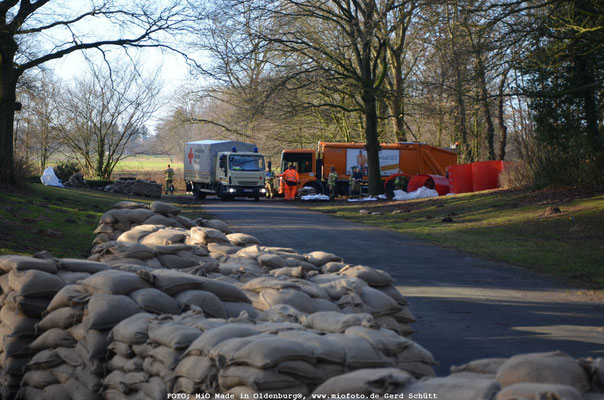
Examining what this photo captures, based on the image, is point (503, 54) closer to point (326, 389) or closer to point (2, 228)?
point (2, 228)

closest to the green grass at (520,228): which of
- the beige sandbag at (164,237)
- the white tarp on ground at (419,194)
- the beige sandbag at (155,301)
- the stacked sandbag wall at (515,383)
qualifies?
the white tarp on ground at (419,194)

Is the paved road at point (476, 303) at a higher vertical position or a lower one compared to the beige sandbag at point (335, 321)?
lower

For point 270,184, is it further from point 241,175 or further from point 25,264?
point 25,264

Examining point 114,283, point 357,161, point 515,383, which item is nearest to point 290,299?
point 114,283

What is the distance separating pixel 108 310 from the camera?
486 centimetres

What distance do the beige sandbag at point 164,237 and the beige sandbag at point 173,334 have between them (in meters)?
3.67

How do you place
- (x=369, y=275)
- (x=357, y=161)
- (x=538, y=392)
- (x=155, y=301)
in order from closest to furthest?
(x=538, y=392), (x=155, y=301), (x=369, y=275), (x=357, y=161)

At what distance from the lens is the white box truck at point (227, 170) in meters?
39.9

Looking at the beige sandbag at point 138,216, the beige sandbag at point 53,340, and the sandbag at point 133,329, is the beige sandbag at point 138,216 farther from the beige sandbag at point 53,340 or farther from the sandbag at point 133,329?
the sandbag at point 133,329

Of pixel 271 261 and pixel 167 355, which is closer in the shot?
pixel 167 355

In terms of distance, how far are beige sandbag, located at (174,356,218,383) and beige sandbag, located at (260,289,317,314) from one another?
4.70 ft

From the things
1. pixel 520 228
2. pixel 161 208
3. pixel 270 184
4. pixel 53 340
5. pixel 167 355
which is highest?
pixel 161 208

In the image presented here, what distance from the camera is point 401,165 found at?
43.0 meters

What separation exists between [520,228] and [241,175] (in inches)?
923
